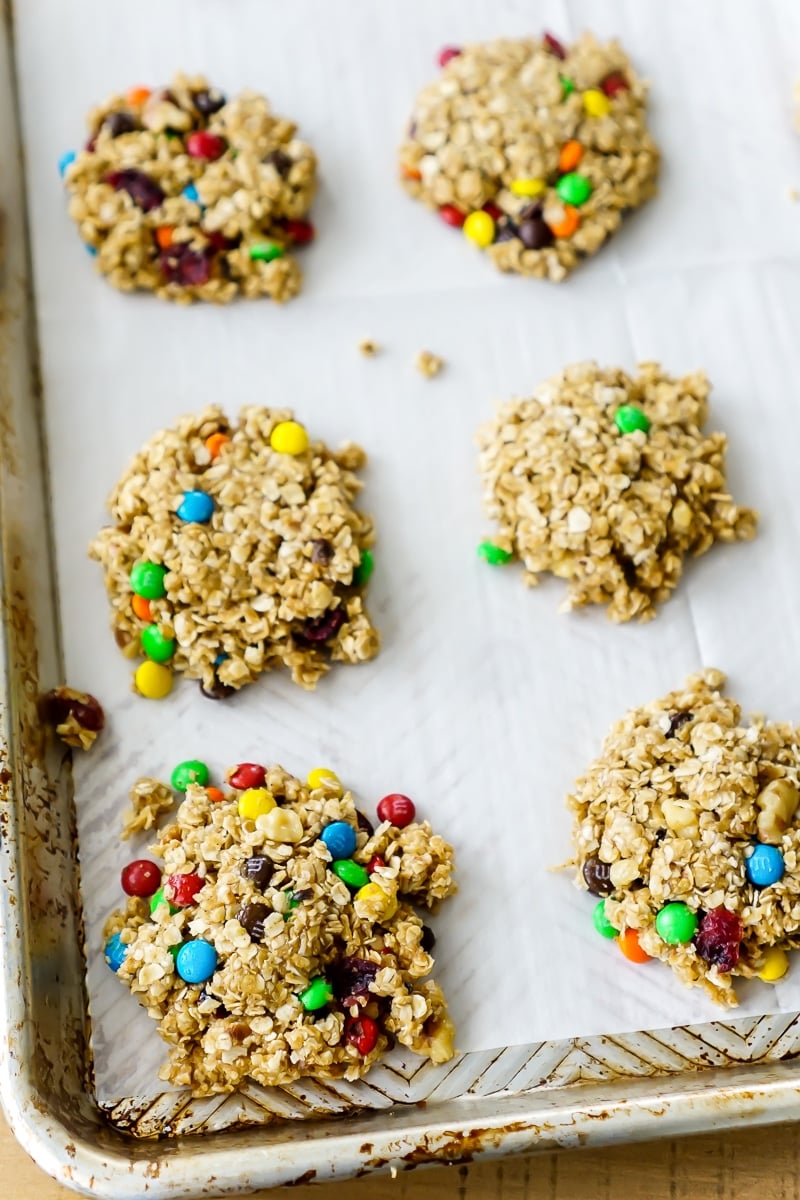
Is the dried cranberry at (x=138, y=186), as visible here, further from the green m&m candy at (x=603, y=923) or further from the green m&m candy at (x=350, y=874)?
the green m&m candy at (x=603, y=923)

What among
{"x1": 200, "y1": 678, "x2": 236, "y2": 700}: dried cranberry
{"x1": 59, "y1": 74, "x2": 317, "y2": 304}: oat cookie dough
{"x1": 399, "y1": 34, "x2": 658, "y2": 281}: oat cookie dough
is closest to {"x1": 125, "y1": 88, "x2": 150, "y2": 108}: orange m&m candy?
{"x1": 59, "y1": 74, "x2": 317, "y2": 304}: oat cookie dough

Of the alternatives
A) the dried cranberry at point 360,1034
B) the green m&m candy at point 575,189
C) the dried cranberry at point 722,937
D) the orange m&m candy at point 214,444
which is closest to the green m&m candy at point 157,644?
the orange m&m candy at point 214,444

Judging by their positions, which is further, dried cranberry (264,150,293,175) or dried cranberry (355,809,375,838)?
dried cranberry (264,150,293,175)

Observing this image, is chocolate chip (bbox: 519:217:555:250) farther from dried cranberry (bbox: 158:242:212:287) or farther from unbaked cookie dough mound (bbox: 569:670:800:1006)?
unbaked cookie dough mound (bbox: 569:670:800:1006)

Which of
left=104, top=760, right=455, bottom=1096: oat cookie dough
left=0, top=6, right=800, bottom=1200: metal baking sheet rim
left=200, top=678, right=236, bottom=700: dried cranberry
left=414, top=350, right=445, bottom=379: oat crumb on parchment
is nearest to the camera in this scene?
left=0, top=6, right=800, bottom=1200: metal baking sheet rim

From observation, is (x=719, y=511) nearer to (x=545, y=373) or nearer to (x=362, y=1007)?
(x=545, y=373)

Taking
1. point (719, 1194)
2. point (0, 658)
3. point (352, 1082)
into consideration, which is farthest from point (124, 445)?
point (719, 1194)
